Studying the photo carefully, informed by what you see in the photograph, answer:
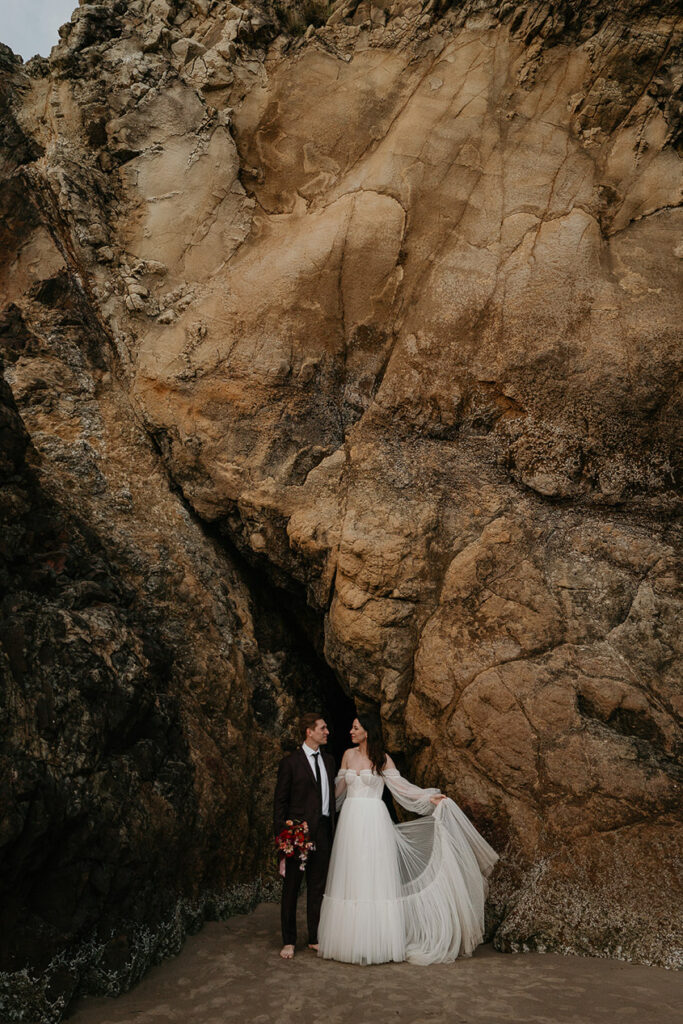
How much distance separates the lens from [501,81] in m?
6.77

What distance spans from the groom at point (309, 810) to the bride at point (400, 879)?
4.6 inches

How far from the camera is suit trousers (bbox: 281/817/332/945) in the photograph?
4.95 metres

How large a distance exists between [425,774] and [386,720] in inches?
20.0

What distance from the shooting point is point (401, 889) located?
4938 millimetres

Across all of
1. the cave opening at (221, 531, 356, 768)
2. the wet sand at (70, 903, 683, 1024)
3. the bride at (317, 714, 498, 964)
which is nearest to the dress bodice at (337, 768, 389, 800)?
the bride at (317, 714, 498, 964)

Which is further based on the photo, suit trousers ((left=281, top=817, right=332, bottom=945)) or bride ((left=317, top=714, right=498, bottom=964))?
suit trousers ((left=281, top=817, right=332, bottom=945))

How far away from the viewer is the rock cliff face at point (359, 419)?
5.11m

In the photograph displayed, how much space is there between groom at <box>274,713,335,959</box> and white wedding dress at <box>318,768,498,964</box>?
12cm

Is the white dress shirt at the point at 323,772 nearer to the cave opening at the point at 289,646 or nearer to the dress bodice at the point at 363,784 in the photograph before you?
the dress bodice at the point at 363,784

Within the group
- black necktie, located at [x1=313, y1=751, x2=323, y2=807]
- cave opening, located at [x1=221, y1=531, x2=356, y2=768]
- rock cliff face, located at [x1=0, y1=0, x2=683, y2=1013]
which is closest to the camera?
rock cliff face, located at [x1=0, y1=0, x2=683, y2=1013]

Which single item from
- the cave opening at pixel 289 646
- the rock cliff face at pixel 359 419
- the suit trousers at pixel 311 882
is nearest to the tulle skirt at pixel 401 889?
the suit trousers at pixel 311 882

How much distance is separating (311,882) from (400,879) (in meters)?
0.59

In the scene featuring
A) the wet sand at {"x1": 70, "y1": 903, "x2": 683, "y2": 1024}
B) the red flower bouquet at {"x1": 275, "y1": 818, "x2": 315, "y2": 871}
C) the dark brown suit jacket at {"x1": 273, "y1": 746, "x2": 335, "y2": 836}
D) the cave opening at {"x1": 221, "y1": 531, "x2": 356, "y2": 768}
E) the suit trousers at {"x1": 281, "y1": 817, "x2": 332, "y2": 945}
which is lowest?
the wet sand at {"x1": 70, "y1": 903, "x2": 683, "y2": 1024}

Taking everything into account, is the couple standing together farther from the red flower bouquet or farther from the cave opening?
the cave opening
